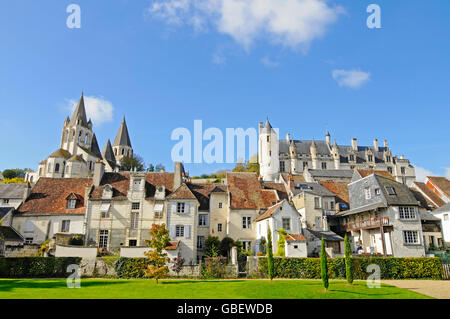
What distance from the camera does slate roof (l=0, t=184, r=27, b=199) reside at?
4481 centimetres

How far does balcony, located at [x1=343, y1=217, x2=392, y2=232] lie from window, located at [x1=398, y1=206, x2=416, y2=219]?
2.04 m

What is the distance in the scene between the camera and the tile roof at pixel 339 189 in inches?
1794

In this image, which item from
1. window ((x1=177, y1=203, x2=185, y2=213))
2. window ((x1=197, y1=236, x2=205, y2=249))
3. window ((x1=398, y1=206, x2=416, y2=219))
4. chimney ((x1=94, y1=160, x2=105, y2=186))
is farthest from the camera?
chimney ((x1=94, y1=160, x2=105, y2=186))

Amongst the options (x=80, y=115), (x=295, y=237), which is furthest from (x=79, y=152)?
(x=295, y=237)

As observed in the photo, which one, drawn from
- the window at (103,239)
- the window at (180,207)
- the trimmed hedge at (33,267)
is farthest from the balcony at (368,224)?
the trimmed hedge at (33,267)

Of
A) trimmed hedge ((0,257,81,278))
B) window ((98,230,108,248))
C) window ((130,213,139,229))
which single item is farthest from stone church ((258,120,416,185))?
trimmed hedge ((0,257,81,278))

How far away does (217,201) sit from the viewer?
3959cm

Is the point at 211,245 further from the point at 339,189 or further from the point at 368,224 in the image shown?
the point at 339,189

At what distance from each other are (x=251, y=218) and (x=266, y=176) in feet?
166

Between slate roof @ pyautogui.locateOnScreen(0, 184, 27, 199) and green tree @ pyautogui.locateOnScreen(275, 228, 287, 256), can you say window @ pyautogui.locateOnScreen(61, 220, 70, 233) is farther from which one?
green tree @ pyautogui.locateOnScreen(275, 228, 287, 256)

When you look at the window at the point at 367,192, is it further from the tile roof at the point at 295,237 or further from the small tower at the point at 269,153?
the small tower at the point at 269,153

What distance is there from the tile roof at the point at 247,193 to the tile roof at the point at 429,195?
2256 centimetres

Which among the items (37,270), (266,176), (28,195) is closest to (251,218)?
(37,270)
